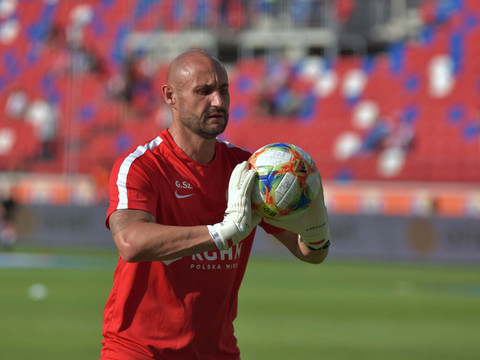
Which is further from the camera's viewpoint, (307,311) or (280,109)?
(280,109)

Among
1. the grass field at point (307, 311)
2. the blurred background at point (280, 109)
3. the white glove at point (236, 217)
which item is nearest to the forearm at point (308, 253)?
the white glove at point (236, 217)

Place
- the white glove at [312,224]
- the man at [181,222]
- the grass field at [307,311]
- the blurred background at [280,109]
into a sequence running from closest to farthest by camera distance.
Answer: the man at [181,222] < the white glove at [312,224] < the grass field at [307,311] < the blurred background at [280,109]

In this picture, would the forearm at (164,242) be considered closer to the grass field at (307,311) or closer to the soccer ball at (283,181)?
the soccer ball at (283,181)

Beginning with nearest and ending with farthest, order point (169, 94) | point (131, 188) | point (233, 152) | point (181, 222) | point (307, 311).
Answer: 1. point (131, 188)
2. point (181, 222)
3. point (169, 94)
4. point (233, 152)
5. point (307, 311)

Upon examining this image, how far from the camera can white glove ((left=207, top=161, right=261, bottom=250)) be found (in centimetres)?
390

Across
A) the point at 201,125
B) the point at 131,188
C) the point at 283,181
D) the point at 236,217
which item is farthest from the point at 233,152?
the point at 236,217

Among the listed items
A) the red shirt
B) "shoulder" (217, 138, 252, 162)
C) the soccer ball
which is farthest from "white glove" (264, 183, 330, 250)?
"shoulder" (217, 138, 252, 162)

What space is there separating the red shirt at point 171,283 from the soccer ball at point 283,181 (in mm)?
401

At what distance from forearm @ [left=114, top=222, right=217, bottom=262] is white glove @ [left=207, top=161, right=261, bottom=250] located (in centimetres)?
5

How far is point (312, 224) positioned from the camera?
4.59m

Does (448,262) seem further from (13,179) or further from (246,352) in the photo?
(13,179)

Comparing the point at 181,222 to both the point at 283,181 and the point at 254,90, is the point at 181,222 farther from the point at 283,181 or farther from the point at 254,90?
the point at 254,90

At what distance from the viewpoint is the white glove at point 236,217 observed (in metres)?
3.90

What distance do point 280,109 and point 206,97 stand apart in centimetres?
2601
